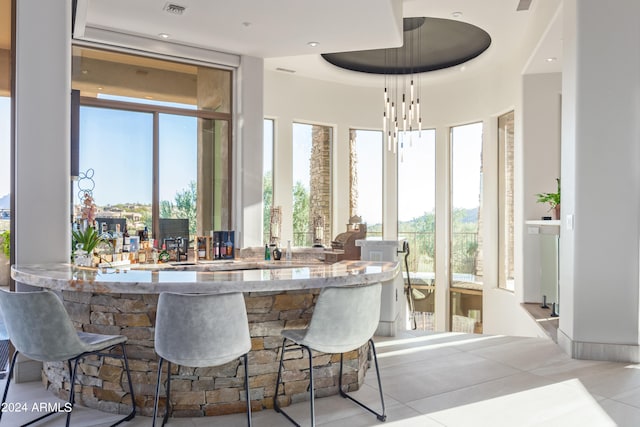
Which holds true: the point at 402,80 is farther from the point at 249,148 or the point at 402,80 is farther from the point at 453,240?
the point at 249,148

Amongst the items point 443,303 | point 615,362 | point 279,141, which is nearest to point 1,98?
point 279,141

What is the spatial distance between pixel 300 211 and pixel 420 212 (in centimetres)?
224

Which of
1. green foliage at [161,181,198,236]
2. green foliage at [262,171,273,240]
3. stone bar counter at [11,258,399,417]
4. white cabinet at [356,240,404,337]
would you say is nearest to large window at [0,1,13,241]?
stone bar counter at [11,258,399,417]

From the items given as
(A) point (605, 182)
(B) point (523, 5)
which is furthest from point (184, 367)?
(B) point (523, 5)

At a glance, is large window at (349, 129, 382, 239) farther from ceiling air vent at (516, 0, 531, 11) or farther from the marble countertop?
the marble countertop

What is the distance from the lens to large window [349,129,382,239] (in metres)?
8.62

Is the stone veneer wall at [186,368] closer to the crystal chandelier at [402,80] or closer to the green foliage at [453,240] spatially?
the crystal chandelier at [402,80]

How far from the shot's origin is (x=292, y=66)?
7.50 metres

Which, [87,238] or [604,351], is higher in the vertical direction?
[87,238]

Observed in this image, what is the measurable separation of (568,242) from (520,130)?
107 inches

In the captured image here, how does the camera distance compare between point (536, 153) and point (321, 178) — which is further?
point (321, 178)

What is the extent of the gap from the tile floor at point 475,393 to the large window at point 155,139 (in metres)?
2.58

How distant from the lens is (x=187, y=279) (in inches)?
109

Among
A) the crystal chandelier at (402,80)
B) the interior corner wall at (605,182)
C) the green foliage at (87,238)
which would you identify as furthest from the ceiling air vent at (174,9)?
the interior corner wall at (605,182)
